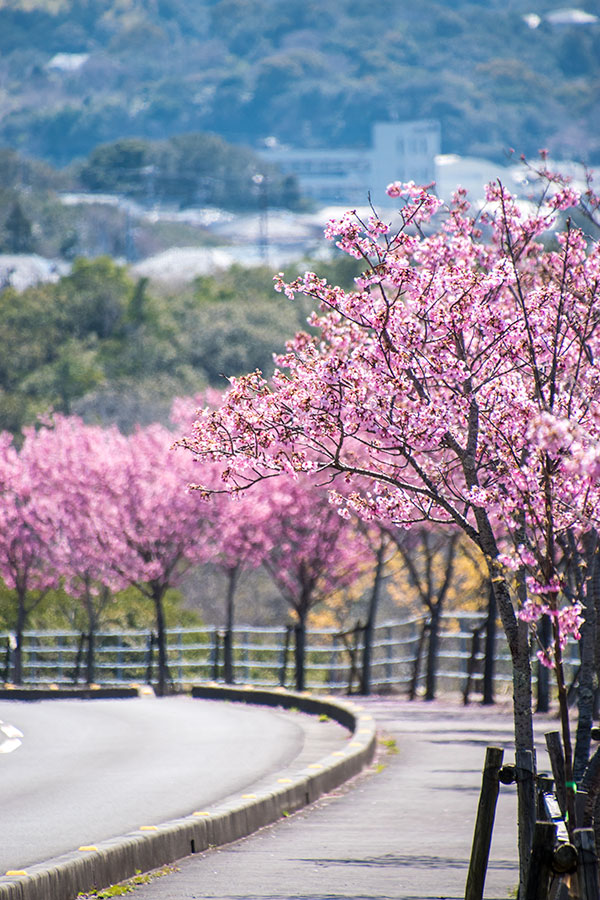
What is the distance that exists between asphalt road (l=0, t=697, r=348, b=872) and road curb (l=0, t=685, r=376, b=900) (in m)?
0.48

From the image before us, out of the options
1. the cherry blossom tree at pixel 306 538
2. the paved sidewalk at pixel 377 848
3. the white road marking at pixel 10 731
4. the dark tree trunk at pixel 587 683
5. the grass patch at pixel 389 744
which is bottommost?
the white road marking at pixel 10 731

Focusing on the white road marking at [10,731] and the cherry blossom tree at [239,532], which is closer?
the white road marking at [10,731]

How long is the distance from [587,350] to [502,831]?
420cm

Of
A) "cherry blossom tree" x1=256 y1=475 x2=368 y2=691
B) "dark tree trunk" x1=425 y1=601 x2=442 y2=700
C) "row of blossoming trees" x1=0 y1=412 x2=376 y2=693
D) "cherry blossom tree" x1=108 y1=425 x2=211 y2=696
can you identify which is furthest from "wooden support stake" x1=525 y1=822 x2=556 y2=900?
"cherry blossom tree" x1=108 y1=425 x2=211 y2=696

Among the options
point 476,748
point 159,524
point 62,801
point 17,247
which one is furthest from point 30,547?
point 17,247

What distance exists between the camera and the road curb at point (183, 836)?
8.15 meters

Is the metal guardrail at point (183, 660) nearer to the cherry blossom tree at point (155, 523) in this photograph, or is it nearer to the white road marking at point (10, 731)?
the cherry blossom tree at point (155, 523)

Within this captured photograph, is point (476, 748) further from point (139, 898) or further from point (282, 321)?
point (282, 321)

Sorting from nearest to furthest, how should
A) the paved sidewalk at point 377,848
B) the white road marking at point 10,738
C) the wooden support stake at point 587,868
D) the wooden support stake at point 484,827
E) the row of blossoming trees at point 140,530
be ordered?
the wooden support stake at point 587,868, the wooden support stake at point 484,827, the paved sidewalk at point 377,848, the white road marking at point 10,738, the row of blossoming trees at point 140,530

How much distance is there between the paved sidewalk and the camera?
8.86 meters

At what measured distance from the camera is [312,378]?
8430mm

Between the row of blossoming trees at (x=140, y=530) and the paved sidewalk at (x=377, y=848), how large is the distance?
15.0 metres

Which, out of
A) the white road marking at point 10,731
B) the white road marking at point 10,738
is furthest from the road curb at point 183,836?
the white road marking at point 10,731

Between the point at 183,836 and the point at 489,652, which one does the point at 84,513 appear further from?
the point at 183,836
